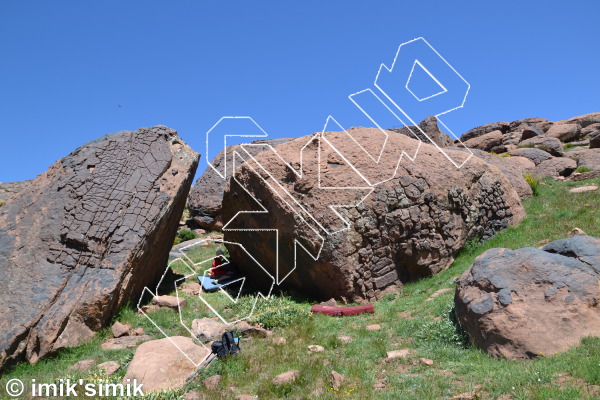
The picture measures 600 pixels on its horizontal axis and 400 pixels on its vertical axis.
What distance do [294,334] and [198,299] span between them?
9.26 feet

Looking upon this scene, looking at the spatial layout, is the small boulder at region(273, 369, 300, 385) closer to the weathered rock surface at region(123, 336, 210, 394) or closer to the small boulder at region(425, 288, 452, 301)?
the weathered rock surface at region(123, 336, 210, 394)

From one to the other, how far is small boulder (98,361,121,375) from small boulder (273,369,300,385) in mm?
2159

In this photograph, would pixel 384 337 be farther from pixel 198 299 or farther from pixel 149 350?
pixel 198 299

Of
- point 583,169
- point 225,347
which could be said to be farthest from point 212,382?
point 583,169

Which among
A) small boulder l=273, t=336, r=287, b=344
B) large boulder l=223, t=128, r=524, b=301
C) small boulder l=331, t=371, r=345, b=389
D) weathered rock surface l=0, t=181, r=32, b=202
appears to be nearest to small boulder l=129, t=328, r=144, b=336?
small boulder l=273, t=336, r=287, b=344

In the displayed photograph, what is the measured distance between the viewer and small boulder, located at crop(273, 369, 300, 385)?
5473 mm

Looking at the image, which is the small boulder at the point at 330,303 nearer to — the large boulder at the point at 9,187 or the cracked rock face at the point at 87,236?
the cracked rock face at the point at 87,236

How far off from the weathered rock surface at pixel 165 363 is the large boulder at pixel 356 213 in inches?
123

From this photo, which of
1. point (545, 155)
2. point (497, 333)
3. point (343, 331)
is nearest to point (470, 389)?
point (497, 333)

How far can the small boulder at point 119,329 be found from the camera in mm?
7816

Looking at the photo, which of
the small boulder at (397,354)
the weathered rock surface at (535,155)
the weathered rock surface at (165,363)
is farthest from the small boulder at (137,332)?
the weathered rock surface at (535,155)

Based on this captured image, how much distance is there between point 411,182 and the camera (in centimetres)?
949

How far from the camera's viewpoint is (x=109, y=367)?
6.41 m

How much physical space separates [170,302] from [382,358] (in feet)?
14.3
